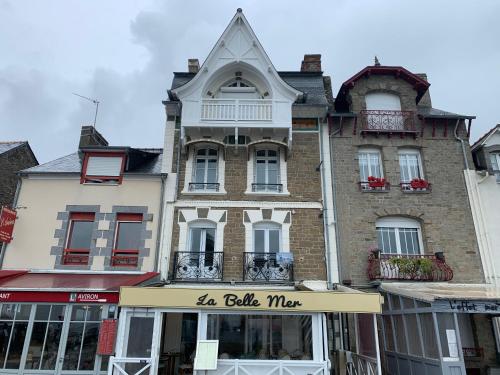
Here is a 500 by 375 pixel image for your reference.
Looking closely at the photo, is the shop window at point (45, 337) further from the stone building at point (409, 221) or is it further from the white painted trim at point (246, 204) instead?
the stone building at point (409, 221)

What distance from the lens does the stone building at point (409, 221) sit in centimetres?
915

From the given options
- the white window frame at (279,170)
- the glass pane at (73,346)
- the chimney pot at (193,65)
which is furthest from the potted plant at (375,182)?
the glass pane at (73,346)

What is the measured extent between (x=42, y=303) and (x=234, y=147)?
22.9ft

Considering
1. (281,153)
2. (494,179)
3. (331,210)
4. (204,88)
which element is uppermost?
(204,88)

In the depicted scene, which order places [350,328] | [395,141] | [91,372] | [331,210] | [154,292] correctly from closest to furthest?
[154,292], [91,372], [350,328], [331,210], [395,141]

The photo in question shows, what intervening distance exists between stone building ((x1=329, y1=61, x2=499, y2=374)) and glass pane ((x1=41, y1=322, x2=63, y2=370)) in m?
7.96

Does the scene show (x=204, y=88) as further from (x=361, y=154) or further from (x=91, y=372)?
(x=91, y=372)

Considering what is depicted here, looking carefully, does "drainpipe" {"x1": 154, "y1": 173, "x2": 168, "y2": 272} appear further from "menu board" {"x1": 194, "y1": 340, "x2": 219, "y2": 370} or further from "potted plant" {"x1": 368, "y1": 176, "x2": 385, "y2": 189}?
"potted plant" {"x1": 368, "y1": 176, "x2": 385, "y2": 189}

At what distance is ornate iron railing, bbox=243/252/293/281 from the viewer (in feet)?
35.2

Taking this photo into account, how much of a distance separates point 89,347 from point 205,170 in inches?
236

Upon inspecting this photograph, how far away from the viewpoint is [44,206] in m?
11.7

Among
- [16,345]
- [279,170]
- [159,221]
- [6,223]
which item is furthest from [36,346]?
[279,170]

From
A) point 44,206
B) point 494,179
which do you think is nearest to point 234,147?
point 44,206

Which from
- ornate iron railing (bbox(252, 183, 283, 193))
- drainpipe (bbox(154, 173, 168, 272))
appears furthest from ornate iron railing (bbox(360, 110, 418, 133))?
drainpipe (bbox(154, 173, 168, 272))
